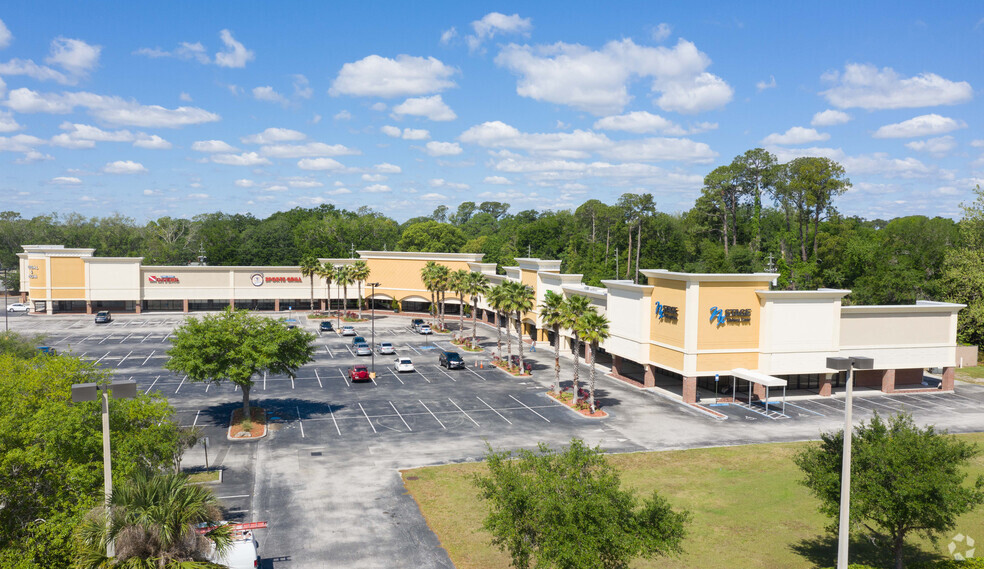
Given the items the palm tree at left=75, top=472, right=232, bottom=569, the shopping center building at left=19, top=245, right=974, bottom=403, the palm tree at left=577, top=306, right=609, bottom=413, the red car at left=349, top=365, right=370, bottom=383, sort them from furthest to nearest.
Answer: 1. the red car at left=349, top=365, right=370, bottom=383
2. the shopping center building at left=19, top=245, right=974, bottom=403
3. the palm tree at left=577, top=306, right=609, bottom=413
4. the palm tree at left=75, top=472, right=232, bottom=569

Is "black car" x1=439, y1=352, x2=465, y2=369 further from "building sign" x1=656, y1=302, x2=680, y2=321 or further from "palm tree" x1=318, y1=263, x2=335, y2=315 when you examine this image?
"palm tree" x1=318, y1=263, x2=335, y2=315

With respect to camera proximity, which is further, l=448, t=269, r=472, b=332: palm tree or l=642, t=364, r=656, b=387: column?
l=448, t=269, r=472, b=332: palm tree

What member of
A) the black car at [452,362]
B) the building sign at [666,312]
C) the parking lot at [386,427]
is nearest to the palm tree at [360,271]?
the parking lot at [386,427]

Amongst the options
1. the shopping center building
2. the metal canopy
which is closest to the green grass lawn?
the metal canopy

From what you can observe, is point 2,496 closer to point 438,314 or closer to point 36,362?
point 36,362

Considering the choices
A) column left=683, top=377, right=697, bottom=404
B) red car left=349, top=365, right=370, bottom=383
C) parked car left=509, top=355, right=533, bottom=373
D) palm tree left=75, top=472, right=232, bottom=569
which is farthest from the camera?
A: parked car left=509, top=355, right=533, bottom=373

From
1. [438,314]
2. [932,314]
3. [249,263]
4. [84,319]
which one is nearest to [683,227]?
[438,314]
